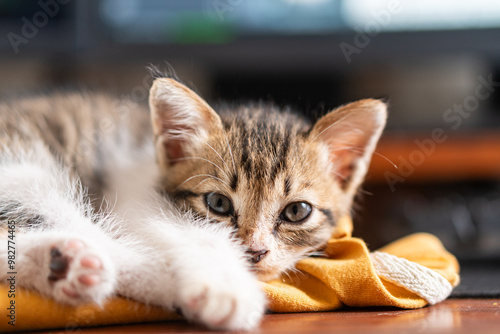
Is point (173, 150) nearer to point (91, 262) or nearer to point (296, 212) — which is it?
point (296, 212)

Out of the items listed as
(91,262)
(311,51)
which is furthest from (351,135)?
(311,51)

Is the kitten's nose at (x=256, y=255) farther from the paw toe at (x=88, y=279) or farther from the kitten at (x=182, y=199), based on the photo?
the paw toe at (x=88, y=279)

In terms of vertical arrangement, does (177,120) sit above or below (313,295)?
above

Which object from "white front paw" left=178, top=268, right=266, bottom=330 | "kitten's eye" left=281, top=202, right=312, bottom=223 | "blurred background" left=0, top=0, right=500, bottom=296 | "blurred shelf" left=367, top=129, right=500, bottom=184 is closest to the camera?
"white front paw" left=178, top=268, right=266, bottom=330

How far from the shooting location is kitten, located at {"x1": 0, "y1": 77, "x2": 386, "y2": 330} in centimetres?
74

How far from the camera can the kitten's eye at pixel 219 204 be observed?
0.98m

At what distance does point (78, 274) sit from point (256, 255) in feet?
1.06

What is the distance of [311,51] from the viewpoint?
234 cm

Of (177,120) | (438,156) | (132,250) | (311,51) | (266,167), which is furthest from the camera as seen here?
(311,51)

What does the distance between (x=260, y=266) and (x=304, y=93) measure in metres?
1.66

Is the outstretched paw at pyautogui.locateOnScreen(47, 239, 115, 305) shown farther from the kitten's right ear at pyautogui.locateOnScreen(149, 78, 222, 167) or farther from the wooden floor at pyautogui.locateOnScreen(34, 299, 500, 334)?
the kitten's right ear at pyautogui.locateOnScreen(149, 78, 222, 167)

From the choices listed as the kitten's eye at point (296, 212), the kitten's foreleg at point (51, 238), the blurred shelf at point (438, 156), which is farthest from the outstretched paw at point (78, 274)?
the blurred shelf at point (438, 156)

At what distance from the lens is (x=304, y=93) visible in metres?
2.45

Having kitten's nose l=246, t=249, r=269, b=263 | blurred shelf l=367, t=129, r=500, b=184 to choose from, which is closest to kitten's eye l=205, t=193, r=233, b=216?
kitten's nose l=246, t=249, r=269, b=263
